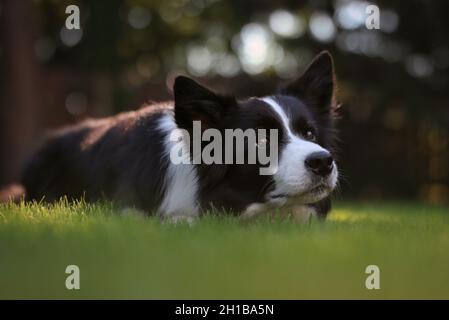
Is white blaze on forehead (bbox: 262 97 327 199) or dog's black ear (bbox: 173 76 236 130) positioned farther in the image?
dog's black ear (bbox: 173 76 236 130)

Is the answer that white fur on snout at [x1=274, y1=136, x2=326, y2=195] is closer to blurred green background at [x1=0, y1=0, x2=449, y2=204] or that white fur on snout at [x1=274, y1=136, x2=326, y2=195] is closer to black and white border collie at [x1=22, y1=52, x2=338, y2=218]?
black and white border collie at [x1=22, y1=52, x2=338, y2=218]

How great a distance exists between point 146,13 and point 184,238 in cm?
1235

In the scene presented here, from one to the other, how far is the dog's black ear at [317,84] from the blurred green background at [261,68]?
6519 millimetres

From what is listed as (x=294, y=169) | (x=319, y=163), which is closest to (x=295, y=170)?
(x=294, y=169)

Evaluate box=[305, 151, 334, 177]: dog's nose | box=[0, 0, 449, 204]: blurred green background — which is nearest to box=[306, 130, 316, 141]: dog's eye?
box=[305, 151, 334, 177]: dog's nose

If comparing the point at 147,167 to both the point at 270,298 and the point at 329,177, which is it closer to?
the point at 329,177

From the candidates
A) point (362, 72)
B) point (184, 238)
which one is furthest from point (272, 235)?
point (362, 72)

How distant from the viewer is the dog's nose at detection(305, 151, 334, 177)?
176 inches

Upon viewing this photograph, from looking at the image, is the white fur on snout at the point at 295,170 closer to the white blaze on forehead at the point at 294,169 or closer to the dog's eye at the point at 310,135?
the white blaze on forehead at the point at 294,169

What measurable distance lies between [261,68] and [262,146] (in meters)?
9.32

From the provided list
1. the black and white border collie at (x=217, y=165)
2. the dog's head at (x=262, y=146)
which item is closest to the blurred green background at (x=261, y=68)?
the black and white border collie at (x=217, y=165)

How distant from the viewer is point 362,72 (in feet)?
39.1

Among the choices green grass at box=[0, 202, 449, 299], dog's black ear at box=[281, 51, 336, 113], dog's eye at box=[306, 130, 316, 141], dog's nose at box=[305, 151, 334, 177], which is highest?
dog's black ear at box=[281, 51, 336, 113]

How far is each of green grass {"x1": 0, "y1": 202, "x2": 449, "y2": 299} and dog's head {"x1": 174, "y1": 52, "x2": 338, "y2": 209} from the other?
0.44m
